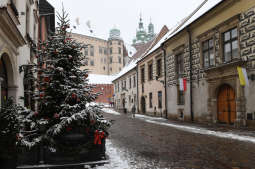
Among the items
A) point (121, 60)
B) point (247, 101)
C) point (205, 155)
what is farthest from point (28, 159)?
point (121, 60)

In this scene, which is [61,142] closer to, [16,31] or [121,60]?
[16,31]

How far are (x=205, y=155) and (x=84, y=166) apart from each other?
11.2ft

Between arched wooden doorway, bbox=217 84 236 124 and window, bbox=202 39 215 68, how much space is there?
199 centimetres

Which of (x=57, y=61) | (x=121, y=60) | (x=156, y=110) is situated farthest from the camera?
(x=121, y=60)

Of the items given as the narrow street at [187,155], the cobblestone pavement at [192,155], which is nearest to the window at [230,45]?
the narrow street at [187,155]

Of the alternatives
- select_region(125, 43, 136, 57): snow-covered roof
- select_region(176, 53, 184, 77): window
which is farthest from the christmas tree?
select_region(125, 43, 136, 57): snow-covered roof

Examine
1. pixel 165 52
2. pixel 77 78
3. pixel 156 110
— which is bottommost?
pixel 156 110

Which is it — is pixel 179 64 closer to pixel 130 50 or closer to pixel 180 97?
pixel 180 97

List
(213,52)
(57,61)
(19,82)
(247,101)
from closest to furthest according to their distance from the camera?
(57,61), (19,82), (247,101), (213,52)

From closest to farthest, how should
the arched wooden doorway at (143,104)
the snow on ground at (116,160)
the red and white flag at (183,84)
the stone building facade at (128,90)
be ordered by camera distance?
the snow on ground at (116,160) < the red and white flag at (183,84) < the arched wooden doorway at (143,104) < the stone building facade at (128,90)

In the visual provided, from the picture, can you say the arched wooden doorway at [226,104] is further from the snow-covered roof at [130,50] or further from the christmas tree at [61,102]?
the snow-covered roof at [130,50]

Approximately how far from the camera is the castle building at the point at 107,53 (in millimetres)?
88775

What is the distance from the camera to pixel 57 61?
613cm

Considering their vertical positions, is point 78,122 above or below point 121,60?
below
